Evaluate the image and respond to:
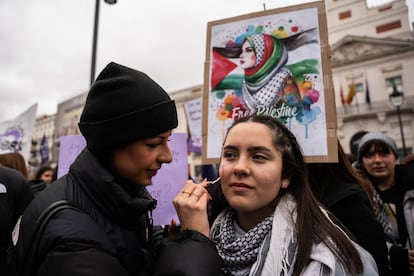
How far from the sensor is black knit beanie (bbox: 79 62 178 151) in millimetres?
1176

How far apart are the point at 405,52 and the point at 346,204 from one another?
32.3 m

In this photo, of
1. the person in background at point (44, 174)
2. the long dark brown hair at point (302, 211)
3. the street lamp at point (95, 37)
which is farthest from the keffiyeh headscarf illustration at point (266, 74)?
the street lamp at point (95, 37)

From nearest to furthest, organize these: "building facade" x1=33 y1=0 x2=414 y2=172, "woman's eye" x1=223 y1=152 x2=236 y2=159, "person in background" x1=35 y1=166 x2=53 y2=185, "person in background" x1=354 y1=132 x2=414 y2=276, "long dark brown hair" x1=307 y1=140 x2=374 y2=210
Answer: "woman's eye" x1=223 y1=152 x2=236 y2=159, "long dark brown hair" x1=307 y1=140 x2=374 y2=210, "person in background" x1=354 y1=132 x2=414 y2=276, "person in background" x1=35 y1=166 x2=53 y2=185, "building facade" x1=33 y1=0 x2=414 y2=172

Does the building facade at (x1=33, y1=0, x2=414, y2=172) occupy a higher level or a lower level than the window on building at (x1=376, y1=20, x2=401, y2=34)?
lower

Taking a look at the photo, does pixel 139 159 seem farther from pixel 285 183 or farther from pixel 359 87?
pixel 359 87

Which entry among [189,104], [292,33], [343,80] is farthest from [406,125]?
[292,33]

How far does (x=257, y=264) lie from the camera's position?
136 centimetres

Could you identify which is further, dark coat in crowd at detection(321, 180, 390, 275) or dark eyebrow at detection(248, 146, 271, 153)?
dark coat in crowd at detection(321, 180, 390, 275)

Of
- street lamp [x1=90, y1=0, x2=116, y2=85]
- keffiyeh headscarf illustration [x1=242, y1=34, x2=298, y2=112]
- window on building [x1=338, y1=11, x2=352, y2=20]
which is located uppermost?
window on building [x1=338, y1=11, x2=352, y2=20]

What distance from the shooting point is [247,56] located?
7.52ft

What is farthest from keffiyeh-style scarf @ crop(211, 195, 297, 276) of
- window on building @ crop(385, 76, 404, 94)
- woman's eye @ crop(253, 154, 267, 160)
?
window on building @ crop(385, 76, 404, 94)

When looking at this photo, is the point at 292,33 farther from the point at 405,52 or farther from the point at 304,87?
the point at 405,52

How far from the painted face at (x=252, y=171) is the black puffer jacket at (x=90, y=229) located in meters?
0.43

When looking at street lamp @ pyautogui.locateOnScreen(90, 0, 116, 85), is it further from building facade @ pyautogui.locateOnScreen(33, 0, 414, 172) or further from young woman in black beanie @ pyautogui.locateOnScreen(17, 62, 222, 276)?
building facade @ pyautogui.locateOnScreen(33, 0, 414, 172)
